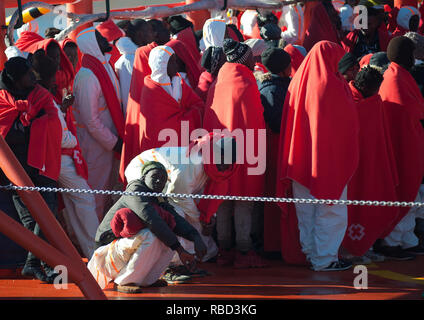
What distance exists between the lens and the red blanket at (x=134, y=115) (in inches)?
268

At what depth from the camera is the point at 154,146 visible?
21.8 ft

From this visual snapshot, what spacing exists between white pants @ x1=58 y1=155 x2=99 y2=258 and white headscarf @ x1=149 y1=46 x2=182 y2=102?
42.1 inches

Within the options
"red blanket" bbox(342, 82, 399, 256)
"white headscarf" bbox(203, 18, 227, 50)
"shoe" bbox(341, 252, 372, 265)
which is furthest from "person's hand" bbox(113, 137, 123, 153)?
"shoe" bbox(341, 252, 372, 265)

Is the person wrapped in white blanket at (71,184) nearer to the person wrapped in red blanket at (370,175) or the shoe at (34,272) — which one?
the shoe at (34,272)

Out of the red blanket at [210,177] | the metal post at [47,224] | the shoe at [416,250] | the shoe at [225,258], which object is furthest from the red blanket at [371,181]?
the metal post at [47,224]

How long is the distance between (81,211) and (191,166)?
115 centimetres

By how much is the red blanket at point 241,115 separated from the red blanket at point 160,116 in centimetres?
28

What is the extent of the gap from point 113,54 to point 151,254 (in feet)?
12.8

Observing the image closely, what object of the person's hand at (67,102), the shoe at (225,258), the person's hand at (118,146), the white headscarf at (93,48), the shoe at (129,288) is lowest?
the shoe at (225,258)

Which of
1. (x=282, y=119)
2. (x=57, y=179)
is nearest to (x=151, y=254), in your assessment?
(x=57, y=179)

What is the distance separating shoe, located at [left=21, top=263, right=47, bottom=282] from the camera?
5773mm

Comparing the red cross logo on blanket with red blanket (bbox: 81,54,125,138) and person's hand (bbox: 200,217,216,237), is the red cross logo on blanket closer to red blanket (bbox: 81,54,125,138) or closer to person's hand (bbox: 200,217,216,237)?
person's hand (bbox: 200,217,216,237)

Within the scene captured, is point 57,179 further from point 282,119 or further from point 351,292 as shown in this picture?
point 351,292

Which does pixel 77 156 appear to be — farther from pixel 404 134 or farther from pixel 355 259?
pixel 404 134
